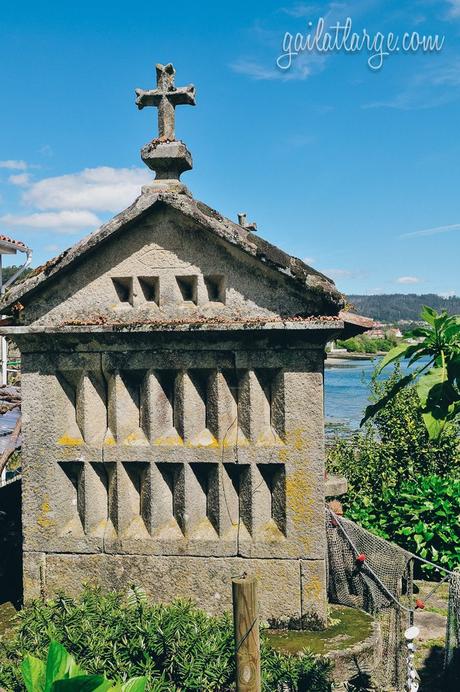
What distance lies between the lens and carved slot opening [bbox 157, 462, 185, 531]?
5367 mm

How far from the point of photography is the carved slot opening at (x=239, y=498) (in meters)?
5.24

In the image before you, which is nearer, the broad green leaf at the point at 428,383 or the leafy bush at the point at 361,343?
the broad green leaf at the point at 428,383

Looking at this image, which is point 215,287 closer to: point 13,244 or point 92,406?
point 92,406

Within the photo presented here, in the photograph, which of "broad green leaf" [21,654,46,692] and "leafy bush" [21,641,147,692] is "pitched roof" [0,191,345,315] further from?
"broad green leaf" [21,654,46,692]

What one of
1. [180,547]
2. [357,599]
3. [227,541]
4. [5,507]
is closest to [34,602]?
[180,547]

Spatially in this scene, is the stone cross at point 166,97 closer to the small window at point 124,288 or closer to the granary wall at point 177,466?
the small window at point 124,288

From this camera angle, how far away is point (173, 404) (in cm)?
543

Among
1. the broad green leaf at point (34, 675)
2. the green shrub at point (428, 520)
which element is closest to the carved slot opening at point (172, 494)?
the broad green leaf at point (34, 675)

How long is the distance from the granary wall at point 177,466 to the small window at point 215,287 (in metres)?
0.33

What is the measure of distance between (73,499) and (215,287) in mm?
2122

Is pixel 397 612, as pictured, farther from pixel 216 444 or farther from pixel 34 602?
pixel 34 602

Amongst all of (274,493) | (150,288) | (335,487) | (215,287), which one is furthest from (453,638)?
(150,288)

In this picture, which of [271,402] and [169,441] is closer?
[271,402]

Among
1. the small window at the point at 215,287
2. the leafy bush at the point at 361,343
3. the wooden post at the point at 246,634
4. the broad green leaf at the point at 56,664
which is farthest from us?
the leafy bush at the point at 361,343
